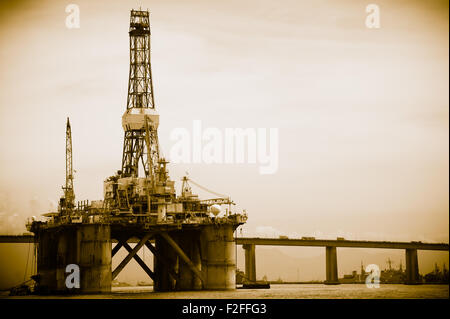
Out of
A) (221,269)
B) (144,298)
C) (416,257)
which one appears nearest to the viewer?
(144,298)

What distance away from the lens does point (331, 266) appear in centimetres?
12731

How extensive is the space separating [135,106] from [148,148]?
4.83 metres

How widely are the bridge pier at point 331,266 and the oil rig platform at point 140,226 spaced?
5246cm

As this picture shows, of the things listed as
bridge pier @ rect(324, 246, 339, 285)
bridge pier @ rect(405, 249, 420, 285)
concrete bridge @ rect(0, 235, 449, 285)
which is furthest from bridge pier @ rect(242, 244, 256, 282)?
bridge pier @ rect(405, 249, 420, 285)

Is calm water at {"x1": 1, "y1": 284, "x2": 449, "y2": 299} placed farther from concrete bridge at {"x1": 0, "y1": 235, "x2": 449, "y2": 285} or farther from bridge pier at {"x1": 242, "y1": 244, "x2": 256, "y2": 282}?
concrete bridge at {"x1": 0, "y1": 235, "x2": 449, "y2": 285}

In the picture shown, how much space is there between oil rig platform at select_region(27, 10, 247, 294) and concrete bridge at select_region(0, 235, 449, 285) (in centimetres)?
4061

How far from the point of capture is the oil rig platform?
65.8 m

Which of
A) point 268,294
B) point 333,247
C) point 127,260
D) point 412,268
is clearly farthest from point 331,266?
point 127,260

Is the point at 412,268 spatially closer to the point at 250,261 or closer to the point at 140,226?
the point at 250,261

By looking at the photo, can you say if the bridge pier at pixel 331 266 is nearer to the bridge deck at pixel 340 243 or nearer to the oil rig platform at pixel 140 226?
the bridge deck at pixel 340 243
